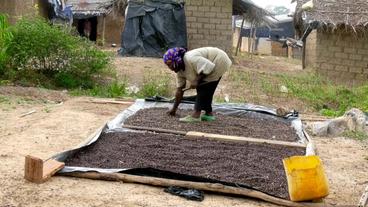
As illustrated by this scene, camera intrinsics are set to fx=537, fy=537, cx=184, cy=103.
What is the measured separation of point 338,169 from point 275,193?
1446 mm

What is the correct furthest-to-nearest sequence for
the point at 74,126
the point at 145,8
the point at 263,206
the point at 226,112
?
the point at 145,8, the point at 226,112, the point at 74,126, the point at 263,206

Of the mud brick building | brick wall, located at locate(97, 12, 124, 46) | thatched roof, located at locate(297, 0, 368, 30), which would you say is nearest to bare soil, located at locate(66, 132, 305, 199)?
thatched roof, located at locate(297, 0, 368, 30)

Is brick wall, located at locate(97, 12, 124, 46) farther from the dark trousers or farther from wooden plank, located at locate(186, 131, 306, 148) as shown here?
wooden plank, located at locate(186, 131, 306, 148)

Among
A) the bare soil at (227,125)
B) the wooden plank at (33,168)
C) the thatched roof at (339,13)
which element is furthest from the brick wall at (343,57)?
the wooden plank at (33,168)

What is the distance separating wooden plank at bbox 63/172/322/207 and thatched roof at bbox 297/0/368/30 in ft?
33.2

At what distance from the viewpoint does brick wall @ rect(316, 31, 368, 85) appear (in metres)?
13.9

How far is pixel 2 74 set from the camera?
1077cm

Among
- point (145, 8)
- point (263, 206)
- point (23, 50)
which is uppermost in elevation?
point (145, 8)

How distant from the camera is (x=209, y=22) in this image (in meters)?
15.9

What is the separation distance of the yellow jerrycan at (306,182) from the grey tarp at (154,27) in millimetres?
11991

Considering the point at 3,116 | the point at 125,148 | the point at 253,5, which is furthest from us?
the point at 253,5

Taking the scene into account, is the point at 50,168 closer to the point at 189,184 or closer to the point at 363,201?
the point at 189,184

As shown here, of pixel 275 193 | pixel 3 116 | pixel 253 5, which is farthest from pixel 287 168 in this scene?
pixel 253 5

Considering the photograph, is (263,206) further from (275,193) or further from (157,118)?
(157,118)
